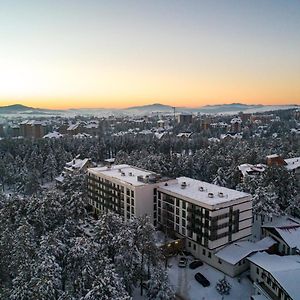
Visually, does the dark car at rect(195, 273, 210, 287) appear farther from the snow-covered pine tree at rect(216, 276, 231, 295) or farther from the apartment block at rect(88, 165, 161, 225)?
the apartment block at rect(88, 165, 161, 225)

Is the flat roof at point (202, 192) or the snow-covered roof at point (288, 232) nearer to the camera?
the snow-covered roof at point (288, 232)

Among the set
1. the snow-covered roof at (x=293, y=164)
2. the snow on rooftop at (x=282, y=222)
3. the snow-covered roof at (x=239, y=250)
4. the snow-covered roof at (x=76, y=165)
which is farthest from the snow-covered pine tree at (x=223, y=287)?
the snow-covered roof at (x=76, y=165)

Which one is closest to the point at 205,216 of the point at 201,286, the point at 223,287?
the point at 201,286

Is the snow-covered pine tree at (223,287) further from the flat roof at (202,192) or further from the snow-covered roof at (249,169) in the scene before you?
the snow-covered roof at (249,169)

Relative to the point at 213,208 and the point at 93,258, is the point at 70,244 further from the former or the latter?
the point at 213,208

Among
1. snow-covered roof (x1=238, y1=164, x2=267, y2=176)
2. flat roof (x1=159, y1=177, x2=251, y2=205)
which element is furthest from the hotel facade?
snow-covered roof (x1=238, y1=164, x2=267, y2=176)
